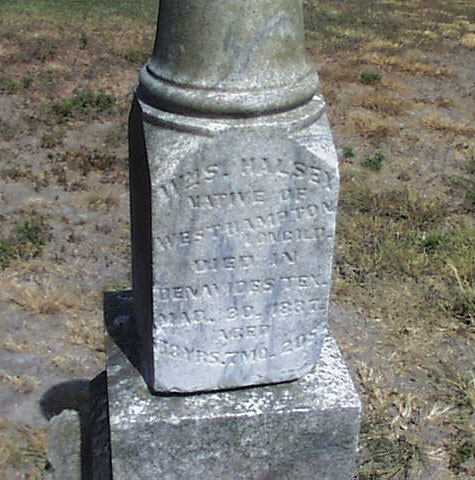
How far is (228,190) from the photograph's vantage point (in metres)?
2.35

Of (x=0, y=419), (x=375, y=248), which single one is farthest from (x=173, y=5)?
(x=375, y=248)

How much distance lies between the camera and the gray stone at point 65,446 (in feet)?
11.2

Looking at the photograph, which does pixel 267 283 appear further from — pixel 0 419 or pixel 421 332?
pixel 421 332

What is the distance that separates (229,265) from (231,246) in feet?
0.25

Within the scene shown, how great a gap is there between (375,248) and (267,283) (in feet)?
11.0

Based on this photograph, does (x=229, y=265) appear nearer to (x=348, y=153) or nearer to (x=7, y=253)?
(x=7, y=253)

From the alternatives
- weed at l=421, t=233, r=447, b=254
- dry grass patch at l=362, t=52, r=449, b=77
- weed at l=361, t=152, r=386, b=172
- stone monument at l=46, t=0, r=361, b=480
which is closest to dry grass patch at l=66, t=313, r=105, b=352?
stone monument at l=46, t=0, r=361, b=480

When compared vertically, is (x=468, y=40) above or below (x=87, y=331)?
below

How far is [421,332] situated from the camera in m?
4.89

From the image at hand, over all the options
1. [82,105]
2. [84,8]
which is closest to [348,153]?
[82,105]

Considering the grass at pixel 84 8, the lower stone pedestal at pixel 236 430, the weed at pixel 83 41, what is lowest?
the grass at pixel 84 8

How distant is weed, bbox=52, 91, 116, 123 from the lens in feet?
27.7

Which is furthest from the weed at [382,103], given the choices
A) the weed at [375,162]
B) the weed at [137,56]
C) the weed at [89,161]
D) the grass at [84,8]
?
the grass at [84,8]

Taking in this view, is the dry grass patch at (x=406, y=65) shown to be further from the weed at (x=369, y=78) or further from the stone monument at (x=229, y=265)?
the stone monument at (x=229, y=265)
